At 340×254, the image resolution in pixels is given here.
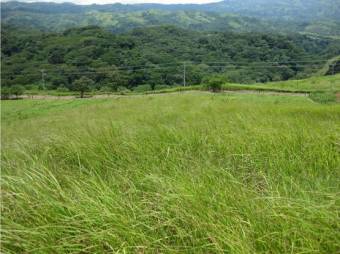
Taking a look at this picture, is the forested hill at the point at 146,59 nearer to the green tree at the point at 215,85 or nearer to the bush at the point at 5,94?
the green tree at the point at 215,85

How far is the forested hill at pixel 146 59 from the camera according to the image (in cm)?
4038

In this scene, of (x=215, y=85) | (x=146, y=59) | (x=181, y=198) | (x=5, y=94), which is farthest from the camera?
(x=146, y=59)

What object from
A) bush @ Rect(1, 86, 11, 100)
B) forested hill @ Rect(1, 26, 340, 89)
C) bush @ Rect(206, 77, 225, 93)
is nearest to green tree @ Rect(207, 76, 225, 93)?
bush @ Rect(206, 77, 225, 93)

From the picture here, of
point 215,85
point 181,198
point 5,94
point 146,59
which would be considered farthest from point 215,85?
point 146,59

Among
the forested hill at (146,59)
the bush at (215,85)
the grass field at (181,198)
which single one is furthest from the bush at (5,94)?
the grass field at (181,198)

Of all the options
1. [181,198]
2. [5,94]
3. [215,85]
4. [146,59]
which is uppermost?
[181,198]

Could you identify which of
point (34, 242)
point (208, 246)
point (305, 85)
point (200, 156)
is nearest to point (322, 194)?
point (208, 246)

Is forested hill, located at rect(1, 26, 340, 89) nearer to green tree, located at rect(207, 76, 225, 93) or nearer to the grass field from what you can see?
green tree, located at rect(207, 76, 225, 93)

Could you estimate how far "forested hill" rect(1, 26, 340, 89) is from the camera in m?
40.4

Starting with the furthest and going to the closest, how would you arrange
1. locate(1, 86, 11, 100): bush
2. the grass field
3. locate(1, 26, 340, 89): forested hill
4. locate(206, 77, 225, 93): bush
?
locate(1, 26, 340, 89): forested hill → locate(1, 86, 11, 100): bush → locate(206, 77, 225, 93): bush → the grass field

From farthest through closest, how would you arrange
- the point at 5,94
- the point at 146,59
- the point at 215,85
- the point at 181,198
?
the point at 146,59 → the point at 5,94 → the point at 215,85 → the point at 181,198

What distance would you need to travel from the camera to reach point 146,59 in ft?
164

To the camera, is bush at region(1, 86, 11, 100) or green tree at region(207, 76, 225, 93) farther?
bush at region(1, 86, 11, 100)

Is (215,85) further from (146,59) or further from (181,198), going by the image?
(146,59)
